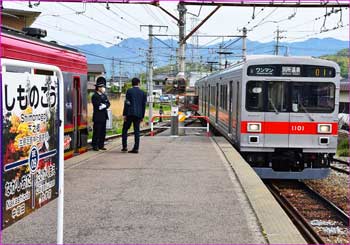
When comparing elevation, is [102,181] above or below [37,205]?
below

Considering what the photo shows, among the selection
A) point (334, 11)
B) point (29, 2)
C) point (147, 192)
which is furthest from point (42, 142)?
point (334, 11)

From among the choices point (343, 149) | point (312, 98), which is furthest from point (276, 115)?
point (343, 149)

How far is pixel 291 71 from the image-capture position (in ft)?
38.7

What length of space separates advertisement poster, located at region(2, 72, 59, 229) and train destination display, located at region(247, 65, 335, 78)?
327 inches

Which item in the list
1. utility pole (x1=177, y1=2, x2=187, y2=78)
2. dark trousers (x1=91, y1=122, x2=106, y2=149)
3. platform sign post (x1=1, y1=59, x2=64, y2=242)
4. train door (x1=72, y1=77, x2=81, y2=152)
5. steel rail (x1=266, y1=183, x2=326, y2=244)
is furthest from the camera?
utility pole (x1=177, y1=2, x2=187, y2=78)

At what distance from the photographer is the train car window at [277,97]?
11.8 metres

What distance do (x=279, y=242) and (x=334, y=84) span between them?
295 inches

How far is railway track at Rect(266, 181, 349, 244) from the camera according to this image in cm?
780

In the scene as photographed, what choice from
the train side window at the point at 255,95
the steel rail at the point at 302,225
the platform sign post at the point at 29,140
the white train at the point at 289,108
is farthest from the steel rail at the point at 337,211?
the platform sign post at the point at 29,140

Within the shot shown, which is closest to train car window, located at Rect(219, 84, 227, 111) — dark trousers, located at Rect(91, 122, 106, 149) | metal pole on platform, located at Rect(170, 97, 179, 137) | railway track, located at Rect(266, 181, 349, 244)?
metal pole on platform, located at Rect(170, 97, 179, 137)

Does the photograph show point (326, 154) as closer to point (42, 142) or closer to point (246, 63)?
point (246, 63)

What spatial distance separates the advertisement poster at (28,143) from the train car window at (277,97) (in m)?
8.35

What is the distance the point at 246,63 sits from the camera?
38.9ft

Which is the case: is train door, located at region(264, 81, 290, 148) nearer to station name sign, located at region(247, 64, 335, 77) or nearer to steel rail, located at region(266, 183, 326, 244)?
station name sign, located at region(247, 64, 335, 77)
